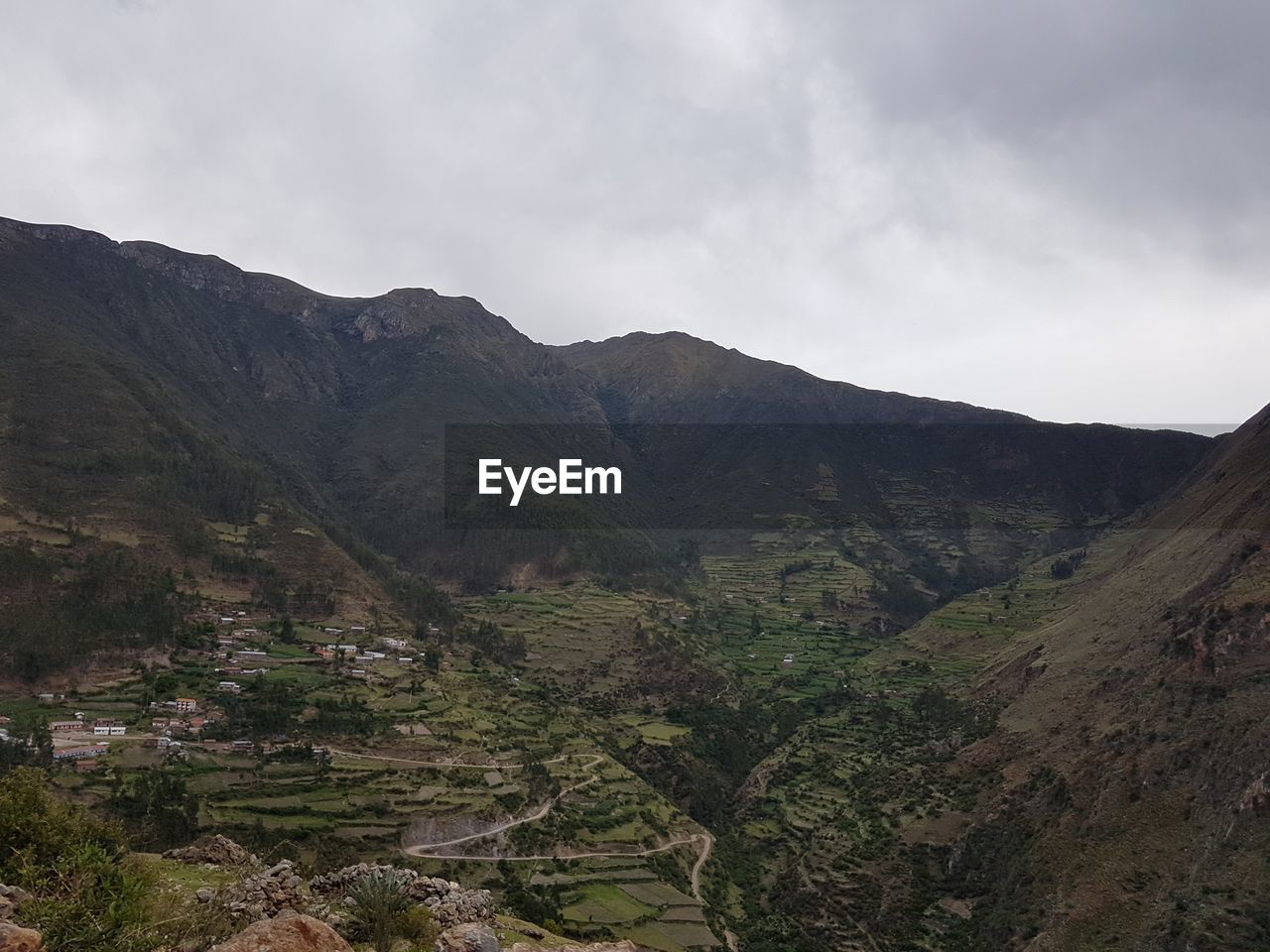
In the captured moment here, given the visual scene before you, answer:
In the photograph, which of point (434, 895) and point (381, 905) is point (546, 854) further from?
point (381, 905)

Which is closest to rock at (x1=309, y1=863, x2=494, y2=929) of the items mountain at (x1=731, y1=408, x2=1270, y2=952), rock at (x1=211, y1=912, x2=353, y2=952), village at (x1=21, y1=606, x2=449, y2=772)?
rock at (x1=211, y1=912, x2=353, y2=952)

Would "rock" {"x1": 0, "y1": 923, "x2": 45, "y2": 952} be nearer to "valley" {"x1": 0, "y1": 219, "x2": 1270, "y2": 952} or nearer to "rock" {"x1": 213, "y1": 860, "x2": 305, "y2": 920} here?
"rock" {"x1": 213, "y1": 860, "x2": 305, "y2": 920}

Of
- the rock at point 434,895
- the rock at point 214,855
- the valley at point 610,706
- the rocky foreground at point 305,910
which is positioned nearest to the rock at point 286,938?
the rocky foreground at point 305,910

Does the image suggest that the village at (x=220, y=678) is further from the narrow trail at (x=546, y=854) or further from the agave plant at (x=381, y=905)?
the agave plant at (x=381, y=905)

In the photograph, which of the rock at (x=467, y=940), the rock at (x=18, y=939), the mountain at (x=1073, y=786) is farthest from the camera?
the mountain at (x=1073, y=786)

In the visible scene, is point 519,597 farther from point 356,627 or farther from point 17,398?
point 17,398
